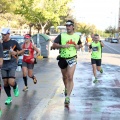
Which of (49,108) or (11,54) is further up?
(11,54)

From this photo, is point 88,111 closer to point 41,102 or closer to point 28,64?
point 41,102

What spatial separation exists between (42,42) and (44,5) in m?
12.0

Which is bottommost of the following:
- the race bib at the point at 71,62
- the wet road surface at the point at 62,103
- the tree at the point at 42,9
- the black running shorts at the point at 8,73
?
the wet road surface at the point at 62,103

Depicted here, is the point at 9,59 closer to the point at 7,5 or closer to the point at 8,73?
the point at 8,73

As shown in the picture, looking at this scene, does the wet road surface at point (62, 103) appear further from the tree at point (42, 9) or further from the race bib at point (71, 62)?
the tree at point (42, 9)

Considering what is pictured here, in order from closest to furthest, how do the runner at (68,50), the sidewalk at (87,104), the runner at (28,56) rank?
1. the sidewalk at (87,104)
2. the runner at (68,50)
3. the runner at (28,56)

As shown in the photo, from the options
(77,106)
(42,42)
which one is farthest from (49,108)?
(42,42)

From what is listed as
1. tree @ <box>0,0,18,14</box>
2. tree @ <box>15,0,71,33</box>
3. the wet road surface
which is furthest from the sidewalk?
tree @ <box>0,0,18,14</box>

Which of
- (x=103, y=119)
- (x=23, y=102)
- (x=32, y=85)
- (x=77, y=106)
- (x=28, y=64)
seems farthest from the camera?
(x=32, y=85)

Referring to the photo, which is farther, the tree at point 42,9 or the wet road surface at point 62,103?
the tree at point 42,9

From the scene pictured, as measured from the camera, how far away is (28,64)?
1037 cm

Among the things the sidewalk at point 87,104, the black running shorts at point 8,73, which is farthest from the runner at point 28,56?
the black running shorts at point 8,73

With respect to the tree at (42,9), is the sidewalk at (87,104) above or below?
below

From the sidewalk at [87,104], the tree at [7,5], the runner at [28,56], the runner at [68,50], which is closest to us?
the sidewalk at [87,104]
